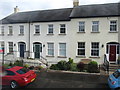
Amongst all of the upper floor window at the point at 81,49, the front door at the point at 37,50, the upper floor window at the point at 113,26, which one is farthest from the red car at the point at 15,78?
the upper floor window at the point at 113,26

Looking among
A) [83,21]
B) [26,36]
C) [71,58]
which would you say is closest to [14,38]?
[26,36]

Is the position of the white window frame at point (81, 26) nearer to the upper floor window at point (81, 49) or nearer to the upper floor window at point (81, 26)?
the upper floor window at point (81, 26)

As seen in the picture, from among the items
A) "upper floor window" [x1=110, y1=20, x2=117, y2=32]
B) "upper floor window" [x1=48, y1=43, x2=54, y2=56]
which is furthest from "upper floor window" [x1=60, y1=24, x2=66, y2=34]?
"upper floor window" [x1=110, y1=20, x2=117, y2=32]

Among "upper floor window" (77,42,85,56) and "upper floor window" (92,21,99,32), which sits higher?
"upper floor window" (92,21,99,32)

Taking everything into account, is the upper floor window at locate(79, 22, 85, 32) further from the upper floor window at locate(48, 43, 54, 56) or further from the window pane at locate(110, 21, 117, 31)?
the upper floor window at locate(48, 43, 54, 56)

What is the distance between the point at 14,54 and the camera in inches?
764

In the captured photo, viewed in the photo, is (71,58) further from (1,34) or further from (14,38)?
(1,34)

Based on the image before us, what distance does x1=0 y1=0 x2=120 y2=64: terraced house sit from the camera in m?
15.0

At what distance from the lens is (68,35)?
16.7 meters

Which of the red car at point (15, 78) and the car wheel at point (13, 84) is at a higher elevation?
the red car at point (15, 78)

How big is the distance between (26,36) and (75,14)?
9077mm

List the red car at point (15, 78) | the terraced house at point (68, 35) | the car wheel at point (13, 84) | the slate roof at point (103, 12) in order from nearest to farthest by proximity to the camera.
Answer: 1. the red car at point (15, 78)
2. the car wheel at point (13, 84)
3. the terraced house at point (68, 35)
4. the slate roof at point (103, 12)

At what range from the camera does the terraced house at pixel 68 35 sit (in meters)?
15.0

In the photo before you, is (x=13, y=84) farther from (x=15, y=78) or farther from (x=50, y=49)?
(x=50, y=49)
